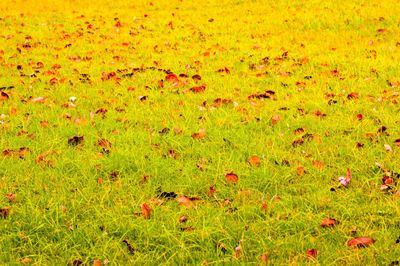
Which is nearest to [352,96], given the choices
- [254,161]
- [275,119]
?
[275,119]

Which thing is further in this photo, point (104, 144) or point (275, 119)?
point (275, 119)

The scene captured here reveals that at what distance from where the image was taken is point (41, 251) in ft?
9.65

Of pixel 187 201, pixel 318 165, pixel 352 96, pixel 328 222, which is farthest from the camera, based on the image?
pixel 352 96

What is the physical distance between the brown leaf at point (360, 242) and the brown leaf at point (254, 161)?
1154 mm

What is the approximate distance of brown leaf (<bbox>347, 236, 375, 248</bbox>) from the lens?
2.87m

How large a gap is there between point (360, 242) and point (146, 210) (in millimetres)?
1300

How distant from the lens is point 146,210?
10.7 ft

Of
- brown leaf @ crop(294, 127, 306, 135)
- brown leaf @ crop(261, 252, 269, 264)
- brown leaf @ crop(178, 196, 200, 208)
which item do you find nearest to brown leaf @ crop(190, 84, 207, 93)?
brown leaf @ crop(294, 127, 306, 135)

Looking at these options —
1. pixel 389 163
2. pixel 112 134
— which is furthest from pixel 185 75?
pixel 389 163

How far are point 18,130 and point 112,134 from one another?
919 mm

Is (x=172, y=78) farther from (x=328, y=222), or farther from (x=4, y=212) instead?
(x=328, y=222)

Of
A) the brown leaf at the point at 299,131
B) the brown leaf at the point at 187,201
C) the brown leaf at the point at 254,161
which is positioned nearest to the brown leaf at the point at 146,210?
the brown leaf at the point at 187,201

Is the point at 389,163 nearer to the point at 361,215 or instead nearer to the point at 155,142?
the point at 361,215

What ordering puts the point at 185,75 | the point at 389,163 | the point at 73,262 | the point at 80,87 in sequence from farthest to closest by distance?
the point at 185,75
the point at 80,87
the point at 389,163
the point at 73,262
